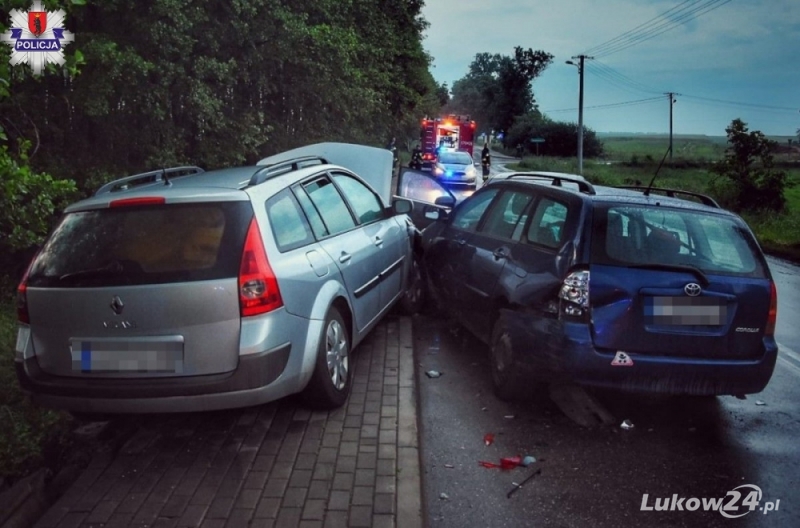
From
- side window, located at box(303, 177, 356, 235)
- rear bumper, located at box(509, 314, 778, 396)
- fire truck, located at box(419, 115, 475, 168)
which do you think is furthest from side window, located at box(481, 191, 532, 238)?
fire truck, located at box(419, 115, 475, 168)

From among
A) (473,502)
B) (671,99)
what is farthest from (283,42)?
(671,99)

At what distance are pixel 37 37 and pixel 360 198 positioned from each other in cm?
411

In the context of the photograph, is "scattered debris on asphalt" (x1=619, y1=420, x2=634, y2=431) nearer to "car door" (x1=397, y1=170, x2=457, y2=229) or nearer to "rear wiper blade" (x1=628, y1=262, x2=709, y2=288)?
"rear wiper blade" (x1=628, y1=262, x2=709, y2=288)

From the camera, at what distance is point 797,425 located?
506cm

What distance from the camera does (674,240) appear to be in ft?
15.9

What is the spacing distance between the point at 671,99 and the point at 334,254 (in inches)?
2914

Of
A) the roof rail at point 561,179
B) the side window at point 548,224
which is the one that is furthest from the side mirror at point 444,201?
the side window at point 548,224

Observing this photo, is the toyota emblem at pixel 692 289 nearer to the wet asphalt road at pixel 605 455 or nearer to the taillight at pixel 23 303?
the wet asphalt road at pixel 605 455

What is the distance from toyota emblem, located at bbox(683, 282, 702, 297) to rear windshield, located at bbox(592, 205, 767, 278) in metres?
0.19

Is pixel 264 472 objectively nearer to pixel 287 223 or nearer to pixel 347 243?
pixel 287 223

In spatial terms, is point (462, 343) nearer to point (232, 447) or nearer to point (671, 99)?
point (232, 447)

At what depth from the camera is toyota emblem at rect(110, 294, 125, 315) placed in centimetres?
397

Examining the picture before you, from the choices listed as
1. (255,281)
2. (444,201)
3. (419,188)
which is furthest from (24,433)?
(419,188)

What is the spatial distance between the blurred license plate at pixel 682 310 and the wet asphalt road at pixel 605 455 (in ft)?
2.75
